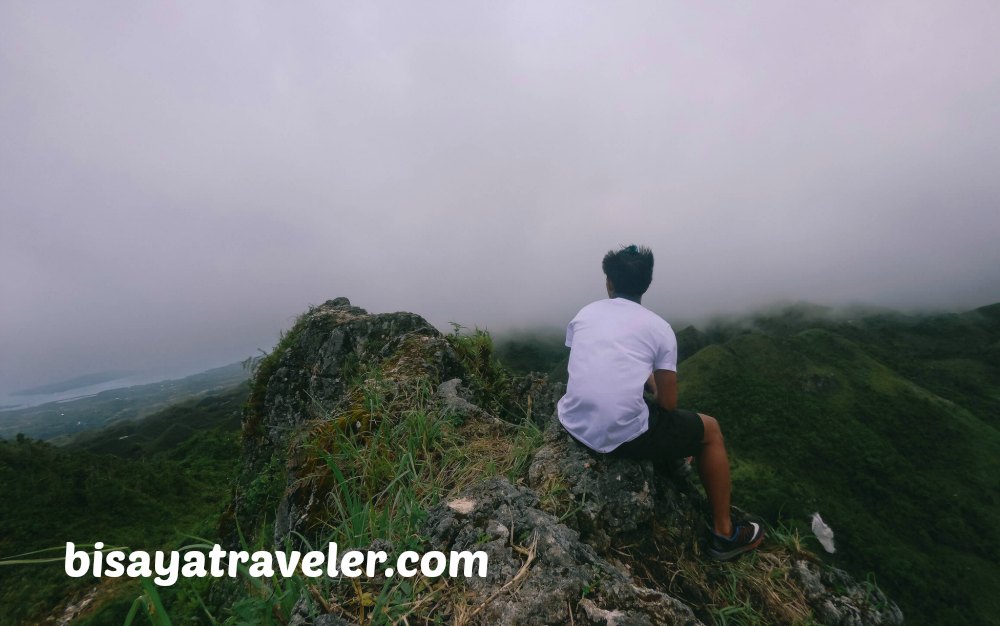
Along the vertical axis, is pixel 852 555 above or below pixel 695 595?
below

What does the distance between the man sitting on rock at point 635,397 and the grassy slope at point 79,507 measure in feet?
44.6

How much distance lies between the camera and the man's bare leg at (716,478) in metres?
3.59

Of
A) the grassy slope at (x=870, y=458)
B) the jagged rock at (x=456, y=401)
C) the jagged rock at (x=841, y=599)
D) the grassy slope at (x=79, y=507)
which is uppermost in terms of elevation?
the jagged rock at (x=456, y=401)

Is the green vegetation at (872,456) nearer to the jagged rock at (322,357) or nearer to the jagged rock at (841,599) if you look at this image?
the jagged rock at (841,599)

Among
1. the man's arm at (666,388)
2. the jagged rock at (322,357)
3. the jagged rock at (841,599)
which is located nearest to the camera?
the jagged rock at (841,599)

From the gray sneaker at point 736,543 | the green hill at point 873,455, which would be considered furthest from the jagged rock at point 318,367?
the green hill at point 873,455

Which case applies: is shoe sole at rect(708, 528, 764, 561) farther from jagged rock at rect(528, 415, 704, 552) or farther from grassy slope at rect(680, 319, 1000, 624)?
grassy slope at rect(680, 319, 1000, 624)

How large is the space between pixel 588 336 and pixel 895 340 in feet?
826

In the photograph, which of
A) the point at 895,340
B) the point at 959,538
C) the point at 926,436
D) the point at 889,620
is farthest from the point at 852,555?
the point at 895,340

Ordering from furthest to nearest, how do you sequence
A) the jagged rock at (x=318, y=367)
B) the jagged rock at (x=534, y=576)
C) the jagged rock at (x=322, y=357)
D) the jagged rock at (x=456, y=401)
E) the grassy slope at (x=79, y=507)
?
1. the grassy slope at (x=79, y=507)
2. the jagged rock at (x=322, y=357)
3. the jagged rock at (x=318, y=367)
4. the jagged rock at (x=456, y=401)
5. the jagged rock at (x=534, y=576)

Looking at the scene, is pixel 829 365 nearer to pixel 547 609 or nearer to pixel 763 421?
pixel 763 421

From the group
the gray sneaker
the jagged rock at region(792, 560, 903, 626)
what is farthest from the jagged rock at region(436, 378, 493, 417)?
the jagged rock at region(792, 560, 903, 626)

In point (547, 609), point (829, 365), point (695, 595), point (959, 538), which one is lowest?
point (959, 538)

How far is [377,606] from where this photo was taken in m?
1.87
